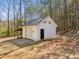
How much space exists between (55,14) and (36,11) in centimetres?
617

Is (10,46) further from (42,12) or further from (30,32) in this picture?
(42,12)

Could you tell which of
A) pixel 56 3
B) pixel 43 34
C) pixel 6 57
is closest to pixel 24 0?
pixel 56 3

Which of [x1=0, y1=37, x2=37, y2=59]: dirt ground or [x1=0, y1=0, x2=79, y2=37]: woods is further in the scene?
[x1=0, y1=0, x2=79, y2=37]: woods

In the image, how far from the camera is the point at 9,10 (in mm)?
43906

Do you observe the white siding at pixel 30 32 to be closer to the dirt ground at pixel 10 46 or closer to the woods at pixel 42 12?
the dirt ground at pixel 10 46

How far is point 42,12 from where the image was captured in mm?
48906

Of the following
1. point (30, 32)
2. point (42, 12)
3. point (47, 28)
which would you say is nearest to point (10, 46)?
point (30, 32)

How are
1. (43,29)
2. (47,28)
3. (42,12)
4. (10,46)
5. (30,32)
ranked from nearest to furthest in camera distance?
(10,46), (43,29), (47,28), (30,32), (42,12)

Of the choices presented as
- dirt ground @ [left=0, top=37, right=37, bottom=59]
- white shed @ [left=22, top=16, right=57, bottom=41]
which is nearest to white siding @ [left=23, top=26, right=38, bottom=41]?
white shed @ [left=22, top=16, right=57, bottom=41]

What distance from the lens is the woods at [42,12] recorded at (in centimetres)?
4217

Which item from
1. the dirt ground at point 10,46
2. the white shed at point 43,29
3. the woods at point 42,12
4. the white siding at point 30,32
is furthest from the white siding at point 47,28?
the woods at point 42,12

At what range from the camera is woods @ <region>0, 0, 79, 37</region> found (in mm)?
42175

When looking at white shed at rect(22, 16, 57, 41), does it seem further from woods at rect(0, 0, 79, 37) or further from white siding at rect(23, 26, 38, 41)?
woods at rect(0, 0, 79, 37)

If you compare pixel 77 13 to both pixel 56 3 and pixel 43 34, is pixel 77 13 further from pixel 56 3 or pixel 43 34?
pixel 43 34
